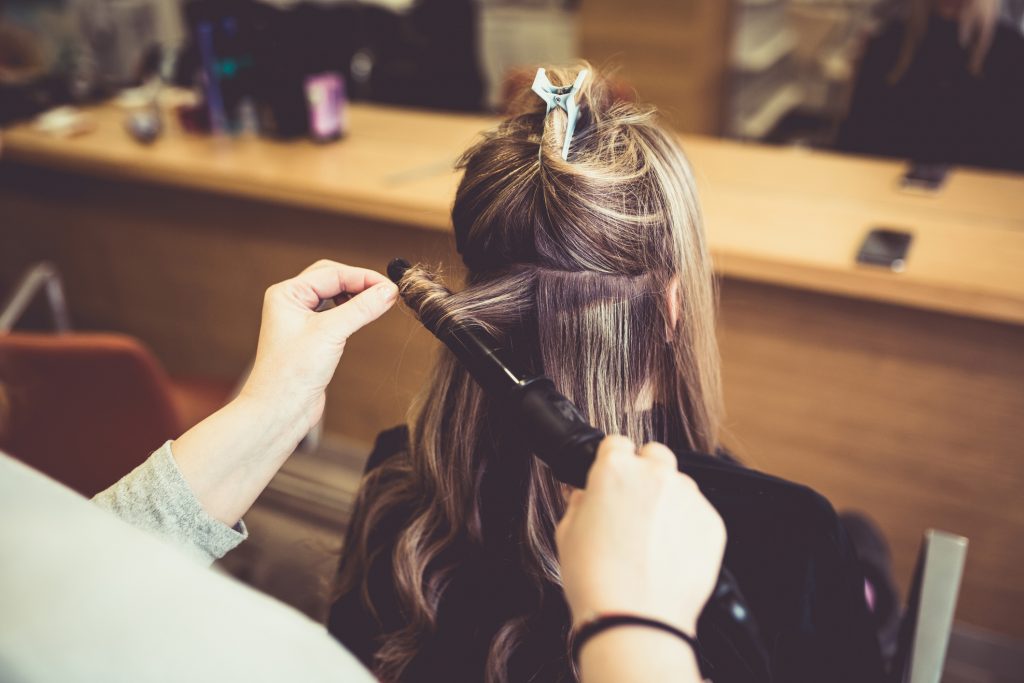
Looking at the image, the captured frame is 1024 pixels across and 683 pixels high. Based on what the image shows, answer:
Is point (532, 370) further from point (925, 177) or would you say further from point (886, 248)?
point (925, 177)

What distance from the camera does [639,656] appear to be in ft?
1.42

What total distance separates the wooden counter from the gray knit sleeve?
30 centimetres

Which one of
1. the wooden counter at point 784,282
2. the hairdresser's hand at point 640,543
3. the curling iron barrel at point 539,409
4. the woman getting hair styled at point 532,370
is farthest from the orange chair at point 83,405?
the hairdresser's hand at point 640,543

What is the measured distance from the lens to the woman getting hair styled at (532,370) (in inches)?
27.8

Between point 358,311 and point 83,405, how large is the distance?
0.84 m

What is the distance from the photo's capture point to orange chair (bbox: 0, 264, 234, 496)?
1.23 meters

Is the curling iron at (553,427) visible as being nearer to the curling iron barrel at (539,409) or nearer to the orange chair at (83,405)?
the curling iron barrel at (539,409)

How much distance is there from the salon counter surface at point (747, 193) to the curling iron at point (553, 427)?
0.50m

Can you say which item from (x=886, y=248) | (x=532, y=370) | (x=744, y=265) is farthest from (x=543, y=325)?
(x=886, y=248)

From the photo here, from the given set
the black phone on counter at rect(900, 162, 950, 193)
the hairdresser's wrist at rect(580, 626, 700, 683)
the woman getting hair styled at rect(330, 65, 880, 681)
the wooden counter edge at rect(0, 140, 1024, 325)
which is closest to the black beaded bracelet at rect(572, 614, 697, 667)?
the hairdresser's wrist at rect(580, 626, 700, 683)

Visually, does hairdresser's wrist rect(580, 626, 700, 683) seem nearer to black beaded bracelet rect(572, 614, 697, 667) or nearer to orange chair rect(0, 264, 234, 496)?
black beaded bracelet rect(572, 614, 697, 667)

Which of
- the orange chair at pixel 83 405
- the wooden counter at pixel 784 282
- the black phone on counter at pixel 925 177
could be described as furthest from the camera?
the black phone on counter at pixel 925 177

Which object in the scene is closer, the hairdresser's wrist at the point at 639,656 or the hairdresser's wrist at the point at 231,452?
the hairdresser's wrist at the point at 639,656

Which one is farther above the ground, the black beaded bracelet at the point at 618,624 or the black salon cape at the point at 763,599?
the black beaded bracelet at the point at 618,624
